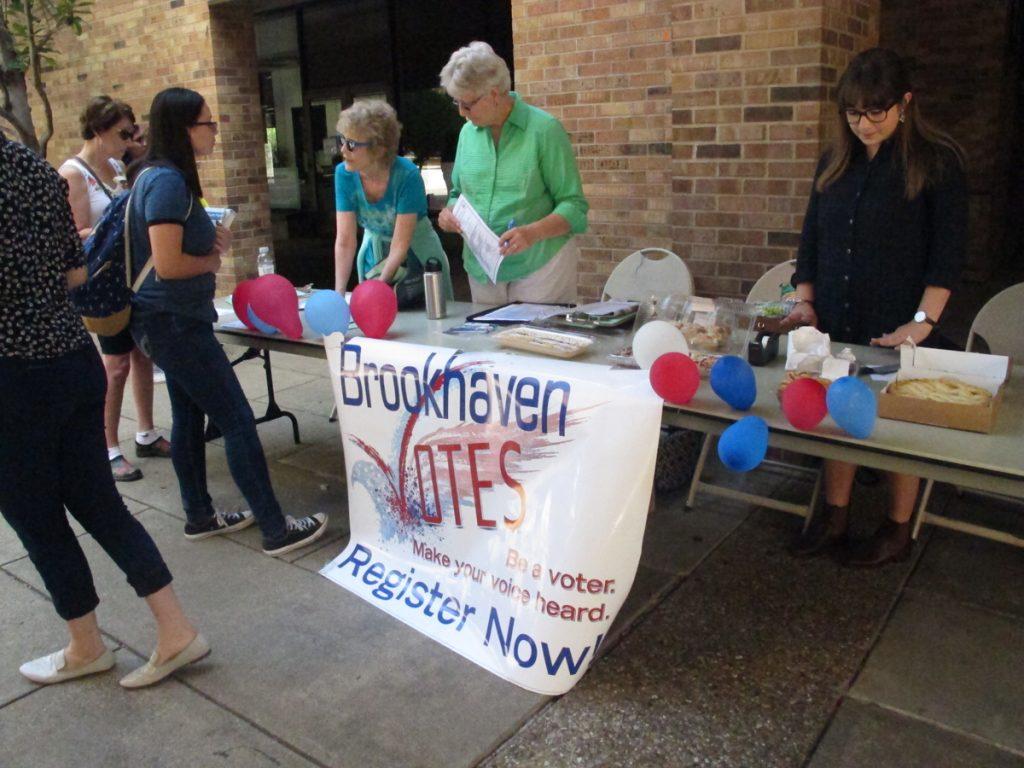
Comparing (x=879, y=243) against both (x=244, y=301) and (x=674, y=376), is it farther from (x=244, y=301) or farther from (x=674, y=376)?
(x=244, y=301)

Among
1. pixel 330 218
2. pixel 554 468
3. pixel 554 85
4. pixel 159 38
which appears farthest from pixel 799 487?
pixel 330 218

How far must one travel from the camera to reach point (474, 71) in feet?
11.8

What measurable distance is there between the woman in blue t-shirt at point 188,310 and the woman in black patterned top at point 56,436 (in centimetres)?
47

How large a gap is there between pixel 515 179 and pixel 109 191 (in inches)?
87.9

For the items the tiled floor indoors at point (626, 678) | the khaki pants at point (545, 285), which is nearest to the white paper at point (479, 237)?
the khaki pants at point (545, 285)

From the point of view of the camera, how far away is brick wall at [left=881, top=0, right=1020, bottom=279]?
7758 mm

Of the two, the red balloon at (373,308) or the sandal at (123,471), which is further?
the sandal at (123,471)

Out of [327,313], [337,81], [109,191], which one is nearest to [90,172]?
[109,191]

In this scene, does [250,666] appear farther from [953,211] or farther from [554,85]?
[554,85]

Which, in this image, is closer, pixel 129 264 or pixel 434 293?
pixel 129 264

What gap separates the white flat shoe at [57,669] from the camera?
278 cm

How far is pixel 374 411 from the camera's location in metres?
3.14

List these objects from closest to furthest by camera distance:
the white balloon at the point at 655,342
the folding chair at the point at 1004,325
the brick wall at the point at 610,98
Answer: the white balloon at the point at 655,342 → the folding chair at the point at 1004,325 → the brick wall at the point at 610,98

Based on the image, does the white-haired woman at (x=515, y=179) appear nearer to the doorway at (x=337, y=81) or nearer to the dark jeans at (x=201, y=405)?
→ the dark jeans at (x=201, y=405)
